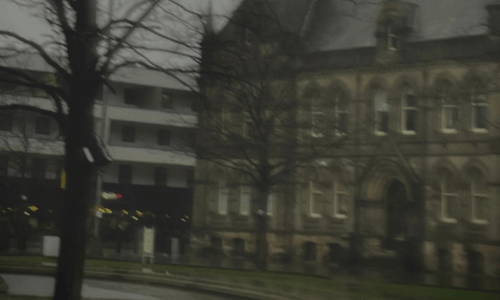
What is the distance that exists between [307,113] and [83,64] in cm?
1243

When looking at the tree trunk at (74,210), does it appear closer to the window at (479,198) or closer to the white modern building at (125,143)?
the white modern building at (125,143)

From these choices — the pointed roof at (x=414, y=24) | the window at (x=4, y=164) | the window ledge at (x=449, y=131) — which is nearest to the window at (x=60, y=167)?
the window at (x=4, y=164)

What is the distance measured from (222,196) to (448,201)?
9916 mm

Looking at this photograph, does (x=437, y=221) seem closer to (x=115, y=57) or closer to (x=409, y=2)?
(x=409, y=2)

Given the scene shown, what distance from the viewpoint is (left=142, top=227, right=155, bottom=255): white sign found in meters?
20.6

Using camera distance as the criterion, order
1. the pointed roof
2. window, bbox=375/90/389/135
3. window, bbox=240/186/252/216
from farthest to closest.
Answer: window, bbox=240/186/252/216, window, bbox=375/90/389/135, the pointed roof

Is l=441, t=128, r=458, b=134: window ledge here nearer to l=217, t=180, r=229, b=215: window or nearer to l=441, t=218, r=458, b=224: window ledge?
l=441, t=218, r=458, b=224: window ledge

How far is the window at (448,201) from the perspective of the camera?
18453 millimetres

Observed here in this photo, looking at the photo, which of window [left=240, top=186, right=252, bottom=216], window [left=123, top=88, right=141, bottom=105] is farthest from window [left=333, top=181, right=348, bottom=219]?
window [left=123, top=88, right=141, bottom=105]

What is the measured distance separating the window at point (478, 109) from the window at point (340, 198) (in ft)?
14.8

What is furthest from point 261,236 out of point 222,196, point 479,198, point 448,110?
point 222,196

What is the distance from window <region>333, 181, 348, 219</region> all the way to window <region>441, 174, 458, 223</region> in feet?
9.89

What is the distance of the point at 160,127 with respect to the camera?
2395 centimetres

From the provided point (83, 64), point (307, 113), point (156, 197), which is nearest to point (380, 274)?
point (307, 113)
